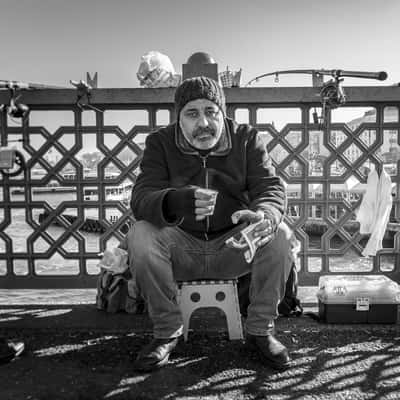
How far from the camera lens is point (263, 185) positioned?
1.84m

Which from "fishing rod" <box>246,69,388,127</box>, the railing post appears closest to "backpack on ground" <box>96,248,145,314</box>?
the railing post

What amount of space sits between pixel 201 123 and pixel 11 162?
1.33 meters

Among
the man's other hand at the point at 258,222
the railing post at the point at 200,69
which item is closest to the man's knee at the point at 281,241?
the man's other hand at the point at 258,222

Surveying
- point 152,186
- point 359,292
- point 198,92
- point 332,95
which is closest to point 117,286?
point 152,186

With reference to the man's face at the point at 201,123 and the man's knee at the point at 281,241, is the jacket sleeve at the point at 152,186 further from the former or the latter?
the man's knee at the point at 281,241

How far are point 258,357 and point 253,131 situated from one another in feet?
3.52

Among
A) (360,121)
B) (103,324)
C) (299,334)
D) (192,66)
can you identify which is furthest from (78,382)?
(360,121)

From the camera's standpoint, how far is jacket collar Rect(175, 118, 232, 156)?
193 centimetres

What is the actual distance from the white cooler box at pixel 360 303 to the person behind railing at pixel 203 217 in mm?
483

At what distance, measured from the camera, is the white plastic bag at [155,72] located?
2.49 m

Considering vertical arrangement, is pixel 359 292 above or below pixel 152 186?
below

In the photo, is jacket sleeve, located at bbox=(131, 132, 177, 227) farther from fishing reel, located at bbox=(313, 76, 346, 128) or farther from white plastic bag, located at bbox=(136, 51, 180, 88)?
fishing reel, located at bbox=(313, 76, 346, 128)

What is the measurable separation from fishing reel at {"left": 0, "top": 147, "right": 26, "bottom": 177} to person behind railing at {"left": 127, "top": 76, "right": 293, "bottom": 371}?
1.03 m

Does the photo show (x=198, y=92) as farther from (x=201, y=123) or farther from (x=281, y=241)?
(x=281, y=241)
